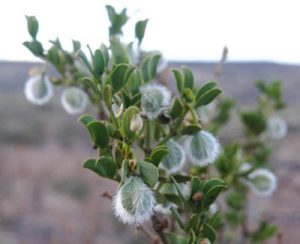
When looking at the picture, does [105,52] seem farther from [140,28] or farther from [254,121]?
[254,121]

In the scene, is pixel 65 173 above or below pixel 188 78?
below

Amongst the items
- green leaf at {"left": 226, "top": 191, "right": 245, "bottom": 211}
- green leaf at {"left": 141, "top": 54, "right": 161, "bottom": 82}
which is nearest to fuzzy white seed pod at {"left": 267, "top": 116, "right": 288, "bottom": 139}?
green leaf at {"left": 226, "top": 191, "right": 245, "bottom": 211}

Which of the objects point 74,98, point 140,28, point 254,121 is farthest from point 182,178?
point 254,121

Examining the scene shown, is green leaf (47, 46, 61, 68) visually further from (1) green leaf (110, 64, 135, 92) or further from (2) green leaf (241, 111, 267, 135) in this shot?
(2) green leaf (241, 111, 267, 135)

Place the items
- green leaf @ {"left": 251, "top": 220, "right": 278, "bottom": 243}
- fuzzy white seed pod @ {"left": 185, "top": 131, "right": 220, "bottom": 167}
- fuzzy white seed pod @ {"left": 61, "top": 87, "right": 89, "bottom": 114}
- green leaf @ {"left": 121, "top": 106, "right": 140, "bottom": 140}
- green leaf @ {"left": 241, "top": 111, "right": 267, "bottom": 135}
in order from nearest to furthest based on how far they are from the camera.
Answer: green leaf @ {"left": 121, "top": 106, "right": 140, "bottom": 140}, fuzzy white seed pod @ {"left": 185, "top": 131, "right": 220, "bottom": 167}, fuzzy white seed pod @ {"left": 61, "top": 87, "right": 89, "bottom": 114}, green leaf @ {"left": 251, "top": 220, "right": 278, "bottom": 243}, green leaf @ {"left": 241, "top": 111, "right": 267, "bottom": 135}

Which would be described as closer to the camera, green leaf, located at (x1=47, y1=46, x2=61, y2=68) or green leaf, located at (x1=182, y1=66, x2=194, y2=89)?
green leaf, located at (x1=182, y1=66, x2=194, y2=89)

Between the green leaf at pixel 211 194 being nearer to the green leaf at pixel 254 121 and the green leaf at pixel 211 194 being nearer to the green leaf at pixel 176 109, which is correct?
the green leaf at pixel 176 109

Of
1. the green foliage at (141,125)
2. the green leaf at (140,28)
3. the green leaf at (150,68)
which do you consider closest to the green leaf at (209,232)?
the green foliage at (141,125)
